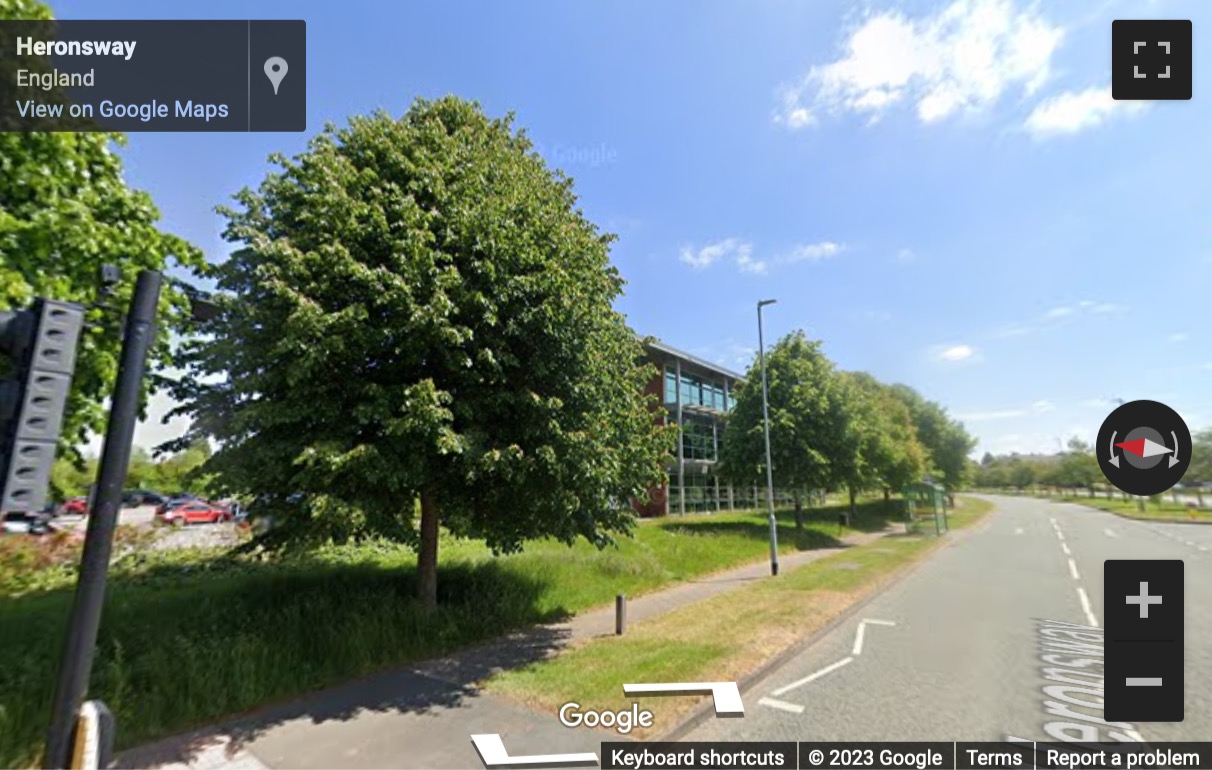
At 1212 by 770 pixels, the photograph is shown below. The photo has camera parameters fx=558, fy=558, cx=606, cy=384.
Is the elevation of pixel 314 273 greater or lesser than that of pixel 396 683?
greater

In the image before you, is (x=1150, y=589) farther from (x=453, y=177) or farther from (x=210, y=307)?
(x=210, y=307)

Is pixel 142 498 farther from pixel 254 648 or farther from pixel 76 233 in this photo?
pixel 76 233

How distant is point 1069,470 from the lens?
220 ft

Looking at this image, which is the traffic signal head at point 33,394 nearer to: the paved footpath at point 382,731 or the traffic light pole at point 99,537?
the traffic light pole at point 99,537

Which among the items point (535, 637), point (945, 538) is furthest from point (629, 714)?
point (945, 538)

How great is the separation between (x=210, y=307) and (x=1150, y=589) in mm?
13747

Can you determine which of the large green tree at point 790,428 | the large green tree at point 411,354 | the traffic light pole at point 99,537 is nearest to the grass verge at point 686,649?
the large green tree at point 411,354

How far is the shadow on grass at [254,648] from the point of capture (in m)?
6.18

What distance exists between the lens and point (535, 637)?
995 cm

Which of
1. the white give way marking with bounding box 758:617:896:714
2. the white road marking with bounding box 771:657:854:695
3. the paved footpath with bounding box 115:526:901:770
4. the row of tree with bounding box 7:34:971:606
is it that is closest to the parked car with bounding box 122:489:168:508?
the row of tree with bounding box 7:34:971:606

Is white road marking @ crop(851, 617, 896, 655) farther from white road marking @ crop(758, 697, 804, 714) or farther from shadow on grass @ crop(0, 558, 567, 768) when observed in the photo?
shadow on grass @ crop(0, 558, 567, 768)

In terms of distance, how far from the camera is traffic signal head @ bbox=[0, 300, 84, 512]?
9.06 feet

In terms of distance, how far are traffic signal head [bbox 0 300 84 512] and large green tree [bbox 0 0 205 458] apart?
7.15 ft
